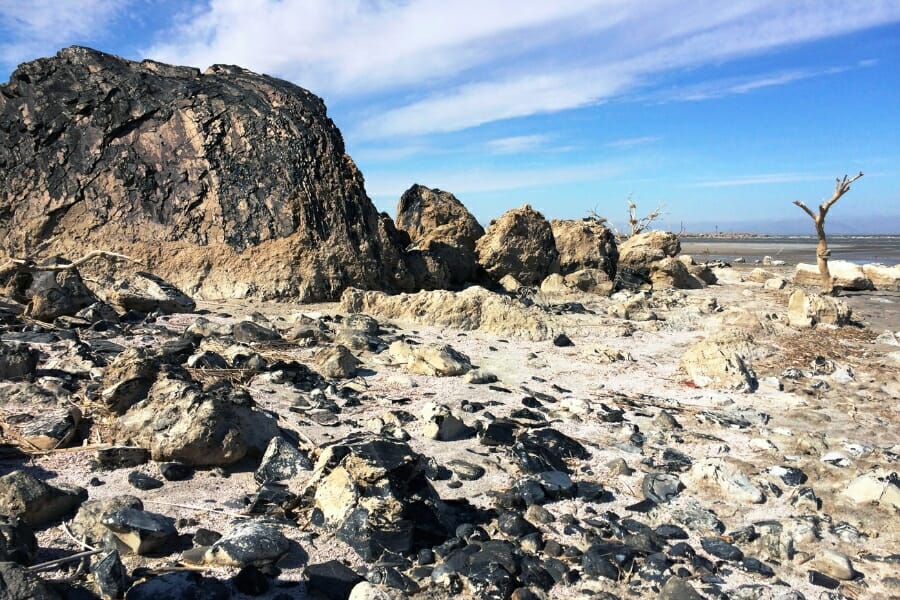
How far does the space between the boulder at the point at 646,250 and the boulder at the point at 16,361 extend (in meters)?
13.2

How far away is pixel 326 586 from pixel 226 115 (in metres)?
8.54

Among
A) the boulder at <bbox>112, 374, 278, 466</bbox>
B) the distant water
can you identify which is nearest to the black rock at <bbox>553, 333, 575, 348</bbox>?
the boulder at <bbox>112, 374, 278, 466</bbox>

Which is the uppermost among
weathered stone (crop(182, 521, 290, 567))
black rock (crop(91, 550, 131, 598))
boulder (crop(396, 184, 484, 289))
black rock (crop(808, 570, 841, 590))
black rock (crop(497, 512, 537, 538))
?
boulder (crop(396, 184, 484, 289))

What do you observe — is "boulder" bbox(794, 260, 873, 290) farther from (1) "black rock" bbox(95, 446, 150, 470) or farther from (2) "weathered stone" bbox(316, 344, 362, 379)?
(1) "black rock" bbox(95, 446, 150, 470)

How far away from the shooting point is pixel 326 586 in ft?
8.93

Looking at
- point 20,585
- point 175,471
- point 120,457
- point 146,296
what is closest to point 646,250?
point 146,296

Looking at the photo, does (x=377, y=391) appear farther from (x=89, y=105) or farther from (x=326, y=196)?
(x=89, y=105)

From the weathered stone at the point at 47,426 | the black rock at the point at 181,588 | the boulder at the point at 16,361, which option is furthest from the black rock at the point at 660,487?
the boulder at the point at 16,361

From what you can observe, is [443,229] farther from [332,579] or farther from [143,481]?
[332,579]

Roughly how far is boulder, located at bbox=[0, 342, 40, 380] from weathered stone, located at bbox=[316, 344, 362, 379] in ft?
7.36

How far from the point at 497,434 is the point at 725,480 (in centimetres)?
153

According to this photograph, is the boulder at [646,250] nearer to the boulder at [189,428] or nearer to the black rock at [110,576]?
the boulder at [189,428]

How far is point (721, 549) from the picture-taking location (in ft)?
11.0

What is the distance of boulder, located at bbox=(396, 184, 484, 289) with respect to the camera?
12.3 metres
